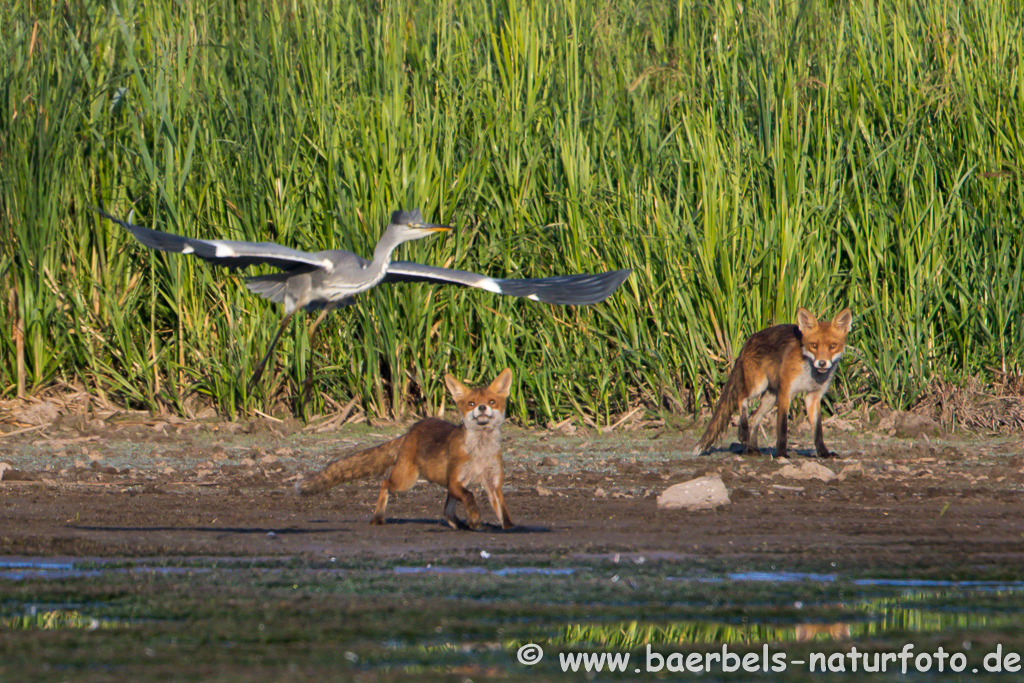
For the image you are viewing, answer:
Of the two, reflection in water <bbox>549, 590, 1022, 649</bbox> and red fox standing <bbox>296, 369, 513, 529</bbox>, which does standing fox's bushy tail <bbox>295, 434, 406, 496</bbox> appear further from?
reflection in water <bbox>549, 590, 1022, 649</bbox>

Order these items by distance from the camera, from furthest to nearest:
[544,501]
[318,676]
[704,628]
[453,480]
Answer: [544,501], [453,480], [704,628], [318,676]

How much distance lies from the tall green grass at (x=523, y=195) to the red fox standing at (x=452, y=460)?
303cm

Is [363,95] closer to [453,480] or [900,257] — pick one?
[900,257]

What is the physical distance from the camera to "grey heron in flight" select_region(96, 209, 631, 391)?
713 cm

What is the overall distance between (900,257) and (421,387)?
316cm

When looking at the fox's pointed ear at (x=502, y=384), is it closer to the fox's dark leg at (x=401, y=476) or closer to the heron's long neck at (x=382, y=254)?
the fox's dark leg at (x=401, y=476)

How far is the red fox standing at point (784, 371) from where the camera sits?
7902 millimetres

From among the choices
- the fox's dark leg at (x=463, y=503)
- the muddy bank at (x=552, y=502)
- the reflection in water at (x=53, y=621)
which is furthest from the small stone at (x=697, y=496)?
the reflection in water at (x=53, y=621)

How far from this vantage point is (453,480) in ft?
17.7

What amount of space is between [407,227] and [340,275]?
507 millimetres

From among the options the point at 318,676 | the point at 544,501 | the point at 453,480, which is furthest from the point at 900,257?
the point at 318,676

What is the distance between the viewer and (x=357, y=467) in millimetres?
5895

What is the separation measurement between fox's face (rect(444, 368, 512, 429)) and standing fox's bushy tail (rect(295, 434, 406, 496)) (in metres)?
0.37

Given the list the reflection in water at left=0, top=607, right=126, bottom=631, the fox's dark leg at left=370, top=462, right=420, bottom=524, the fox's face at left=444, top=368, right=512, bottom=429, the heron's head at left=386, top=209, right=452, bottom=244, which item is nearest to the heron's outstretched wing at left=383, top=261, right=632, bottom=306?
the heron's head at left=386, top=209, right=452, bottom=244
